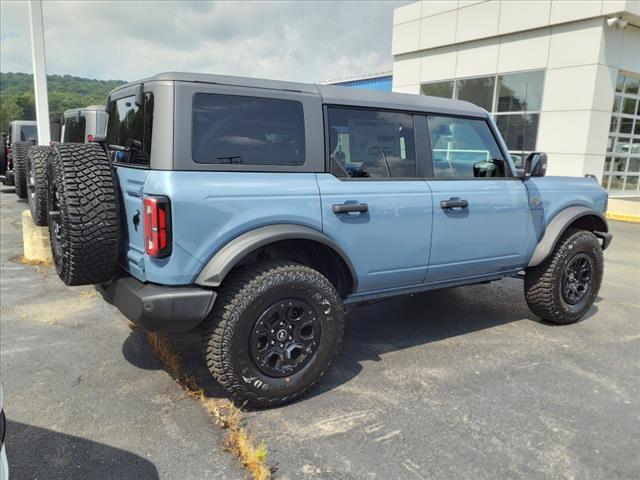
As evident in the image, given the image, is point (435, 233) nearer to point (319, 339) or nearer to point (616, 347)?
point (319, 339)

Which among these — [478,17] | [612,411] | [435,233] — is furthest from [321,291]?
[478,17]

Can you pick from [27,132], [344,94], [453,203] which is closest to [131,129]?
[344,94]

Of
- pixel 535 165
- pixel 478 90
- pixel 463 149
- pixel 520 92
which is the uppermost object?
pixel 478 90

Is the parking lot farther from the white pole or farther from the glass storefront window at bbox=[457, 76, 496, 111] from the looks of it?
the glass storefront window at bbox=[457, 76, 496, 111]

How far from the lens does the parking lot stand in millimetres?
2646

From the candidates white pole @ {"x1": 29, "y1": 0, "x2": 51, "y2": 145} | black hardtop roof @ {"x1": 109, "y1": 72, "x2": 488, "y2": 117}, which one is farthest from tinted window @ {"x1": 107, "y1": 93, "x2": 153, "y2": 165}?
white pole @ {"x1": 29, "y1": 0, "x2": 51, "y2": 145}

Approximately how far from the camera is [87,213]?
9.63ft

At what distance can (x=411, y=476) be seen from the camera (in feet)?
8.37

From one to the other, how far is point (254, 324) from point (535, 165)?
2702 mm

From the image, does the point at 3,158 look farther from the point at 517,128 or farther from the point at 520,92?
the point at 520,92

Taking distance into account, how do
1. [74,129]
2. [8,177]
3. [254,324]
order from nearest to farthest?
[254,324] < [74,129] < [8,177]

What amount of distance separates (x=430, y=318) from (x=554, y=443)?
215cm

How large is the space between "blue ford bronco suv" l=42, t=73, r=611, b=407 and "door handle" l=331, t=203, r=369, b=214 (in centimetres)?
1

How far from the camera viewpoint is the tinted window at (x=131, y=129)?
300 cm
